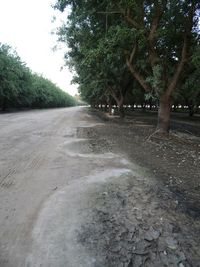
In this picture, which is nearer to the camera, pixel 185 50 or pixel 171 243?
pixel 171 243

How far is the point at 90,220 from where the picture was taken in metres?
3.96

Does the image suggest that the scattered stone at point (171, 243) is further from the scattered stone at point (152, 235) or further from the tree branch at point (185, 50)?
the tree branch at point (185, 50)

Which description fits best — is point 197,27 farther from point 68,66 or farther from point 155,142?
point 68,66

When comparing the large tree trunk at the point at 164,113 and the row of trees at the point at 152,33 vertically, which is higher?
the row of trees at the point at 152,33

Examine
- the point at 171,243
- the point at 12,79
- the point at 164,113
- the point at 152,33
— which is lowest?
the point at 171,243

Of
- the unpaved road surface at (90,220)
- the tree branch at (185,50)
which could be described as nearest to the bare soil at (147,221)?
the unpaved road surface at (90,220)

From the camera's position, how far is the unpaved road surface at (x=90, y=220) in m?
3.12

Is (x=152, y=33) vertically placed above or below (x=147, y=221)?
above

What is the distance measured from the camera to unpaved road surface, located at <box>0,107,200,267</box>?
3.12m

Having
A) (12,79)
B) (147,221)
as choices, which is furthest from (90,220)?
(12,79)

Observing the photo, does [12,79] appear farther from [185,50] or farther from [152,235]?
[152,235]

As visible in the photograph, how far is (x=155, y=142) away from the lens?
11688 mm

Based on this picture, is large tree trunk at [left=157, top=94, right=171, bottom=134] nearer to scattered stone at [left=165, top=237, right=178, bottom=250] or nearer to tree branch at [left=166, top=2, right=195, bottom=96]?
tree branch at [left=166, top=2, right=195, bottom=96]

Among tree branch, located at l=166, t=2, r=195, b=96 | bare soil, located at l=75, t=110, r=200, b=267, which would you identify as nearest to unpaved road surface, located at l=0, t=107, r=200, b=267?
bare soil, located at l=75, t=110, r=200, b=267
